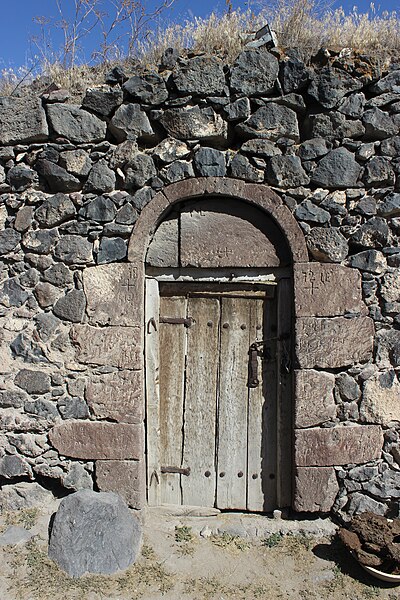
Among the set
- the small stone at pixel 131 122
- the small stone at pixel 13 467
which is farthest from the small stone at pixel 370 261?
the small stone at pixel 13 467

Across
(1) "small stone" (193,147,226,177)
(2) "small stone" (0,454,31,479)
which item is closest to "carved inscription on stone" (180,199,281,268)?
(1) "small stone" (193,147,226,177)

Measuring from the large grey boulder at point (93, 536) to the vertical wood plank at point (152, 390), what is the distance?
41cm

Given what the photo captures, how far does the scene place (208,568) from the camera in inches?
141

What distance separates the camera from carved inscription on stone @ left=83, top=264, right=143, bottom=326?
12.9 ft

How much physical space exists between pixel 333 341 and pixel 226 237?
1097mm

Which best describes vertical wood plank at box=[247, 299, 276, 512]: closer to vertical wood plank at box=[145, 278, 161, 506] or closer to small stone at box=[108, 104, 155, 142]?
vertical wood plank at box=[145, 278, 161, 506]

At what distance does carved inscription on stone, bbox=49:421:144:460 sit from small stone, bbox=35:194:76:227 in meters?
1.53

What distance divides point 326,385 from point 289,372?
0.95ft

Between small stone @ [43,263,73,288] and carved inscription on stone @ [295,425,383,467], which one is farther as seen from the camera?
small stone @ [43,263,73,288]

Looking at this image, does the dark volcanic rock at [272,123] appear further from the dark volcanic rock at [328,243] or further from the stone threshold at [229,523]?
the stone threshold at [229,523]

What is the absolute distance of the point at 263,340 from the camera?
4082 millimetres

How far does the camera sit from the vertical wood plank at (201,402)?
4.11m

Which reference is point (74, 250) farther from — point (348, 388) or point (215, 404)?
point (348, 388)

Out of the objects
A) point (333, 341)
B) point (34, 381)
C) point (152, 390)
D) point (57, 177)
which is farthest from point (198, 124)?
point (34, 381)
